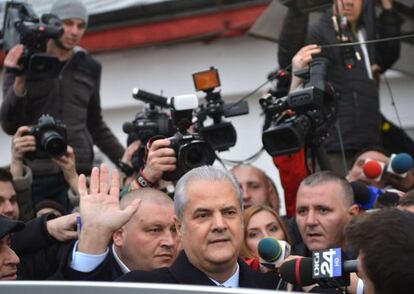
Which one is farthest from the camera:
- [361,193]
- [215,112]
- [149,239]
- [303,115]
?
[215,112]

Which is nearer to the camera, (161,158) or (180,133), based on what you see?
(161,158)

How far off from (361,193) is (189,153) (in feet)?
3.92

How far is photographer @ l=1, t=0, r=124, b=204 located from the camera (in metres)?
6.78

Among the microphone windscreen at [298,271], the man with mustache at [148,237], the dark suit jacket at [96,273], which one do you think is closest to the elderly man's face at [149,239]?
the man with mustache at [148,237]

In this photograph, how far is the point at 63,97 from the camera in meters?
7.21

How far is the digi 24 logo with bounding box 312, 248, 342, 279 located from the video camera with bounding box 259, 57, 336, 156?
1.92 metres

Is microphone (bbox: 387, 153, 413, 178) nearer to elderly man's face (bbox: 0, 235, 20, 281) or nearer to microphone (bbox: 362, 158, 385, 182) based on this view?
microphone (bbox: 362, 158, 385, 182)

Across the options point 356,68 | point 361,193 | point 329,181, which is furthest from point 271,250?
point 356,68

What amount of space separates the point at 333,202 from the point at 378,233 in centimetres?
243

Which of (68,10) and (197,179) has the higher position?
(68,10)

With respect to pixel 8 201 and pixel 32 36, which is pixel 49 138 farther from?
pixel 32 36

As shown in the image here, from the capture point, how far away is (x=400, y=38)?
20.0 feet

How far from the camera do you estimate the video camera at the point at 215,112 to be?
5.92 metres

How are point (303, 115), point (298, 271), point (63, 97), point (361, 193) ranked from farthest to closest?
point (63, 97) < point (361, 193) < point (303, 115) < point (298, 271)
